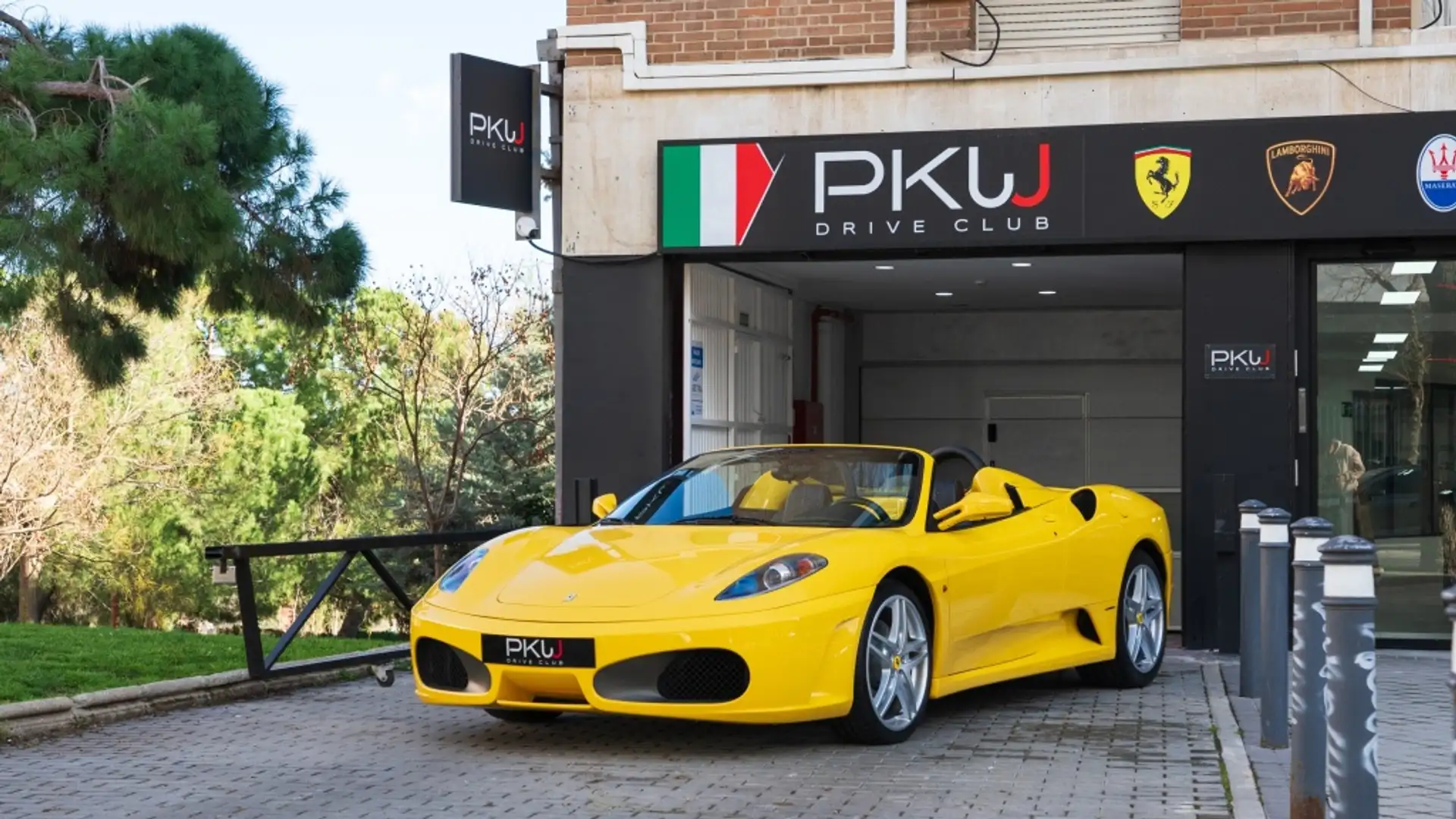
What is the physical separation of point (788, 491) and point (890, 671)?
4.33ft

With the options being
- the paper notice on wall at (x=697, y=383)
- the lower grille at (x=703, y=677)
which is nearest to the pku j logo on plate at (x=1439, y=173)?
the paper notice on wall at (x=697, y=383)

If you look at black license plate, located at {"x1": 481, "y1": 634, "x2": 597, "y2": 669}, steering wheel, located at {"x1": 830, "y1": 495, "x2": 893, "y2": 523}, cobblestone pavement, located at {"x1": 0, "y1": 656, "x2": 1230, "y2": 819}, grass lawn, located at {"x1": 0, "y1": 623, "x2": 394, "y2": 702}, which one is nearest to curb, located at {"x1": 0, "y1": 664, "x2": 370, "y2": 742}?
cobblestone pavement, located at {"x1": 0, "y1": 656, "x2": 1230, "y2": 819}

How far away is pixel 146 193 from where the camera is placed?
31.0 feet

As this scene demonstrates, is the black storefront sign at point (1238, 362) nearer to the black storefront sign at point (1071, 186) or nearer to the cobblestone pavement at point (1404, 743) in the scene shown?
the black storefront sign at point (1071, 186)

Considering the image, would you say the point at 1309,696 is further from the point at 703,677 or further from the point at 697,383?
the point at 697,383

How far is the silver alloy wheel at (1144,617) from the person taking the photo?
9.70 m

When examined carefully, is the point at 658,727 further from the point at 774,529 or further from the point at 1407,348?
the point at 1407,348

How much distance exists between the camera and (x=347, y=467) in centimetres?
5150

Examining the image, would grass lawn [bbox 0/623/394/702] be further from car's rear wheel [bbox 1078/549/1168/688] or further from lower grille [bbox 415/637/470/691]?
car's rear wheel [bbox 1078/549/1168/688]

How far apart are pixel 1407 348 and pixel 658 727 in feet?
21.3

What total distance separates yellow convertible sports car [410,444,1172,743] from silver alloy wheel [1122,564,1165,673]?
3.7 inches

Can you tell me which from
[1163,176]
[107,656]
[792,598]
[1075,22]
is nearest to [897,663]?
[792,598]

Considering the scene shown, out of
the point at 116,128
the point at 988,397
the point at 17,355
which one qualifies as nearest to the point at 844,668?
the point at 116,128

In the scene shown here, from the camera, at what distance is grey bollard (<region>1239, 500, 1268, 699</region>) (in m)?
8.31
